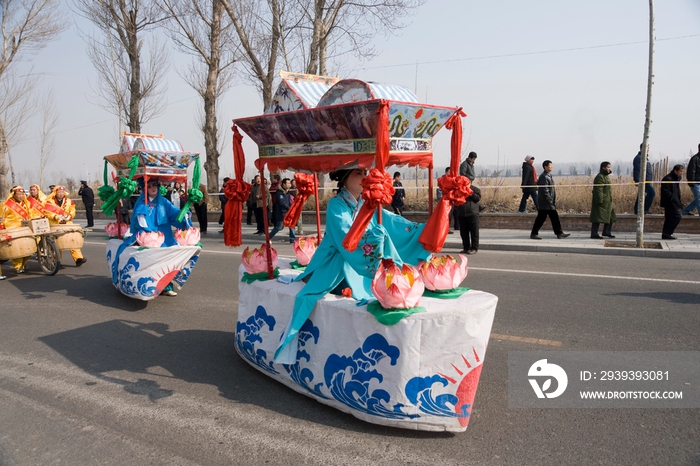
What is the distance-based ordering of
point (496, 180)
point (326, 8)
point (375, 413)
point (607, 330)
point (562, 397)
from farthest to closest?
point (496, 180) → point (326, 8) → point (607, 330) → point (562, 397) → point (375, 413)

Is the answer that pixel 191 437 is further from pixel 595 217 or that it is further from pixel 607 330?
pixel 595 217

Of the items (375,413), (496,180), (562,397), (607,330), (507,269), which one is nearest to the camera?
(375,413)

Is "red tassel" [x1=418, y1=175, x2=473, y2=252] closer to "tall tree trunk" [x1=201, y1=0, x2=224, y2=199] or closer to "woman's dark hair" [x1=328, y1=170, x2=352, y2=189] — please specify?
"woman's dark hair" [x1=328, y1=170, x2=352, y2=189]

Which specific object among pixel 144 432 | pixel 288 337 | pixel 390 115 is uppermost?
pixel 390 115

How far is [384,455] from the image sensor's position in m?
3.37

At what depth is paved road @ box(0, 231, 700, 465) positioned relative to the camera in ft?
11.3

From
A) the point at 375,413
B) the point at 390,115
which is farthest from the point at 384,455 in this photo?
the point at 390,115

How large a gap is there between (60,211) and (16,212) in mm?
870

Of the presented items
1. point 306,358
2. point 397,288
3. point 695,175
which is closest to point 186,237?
point 306,358

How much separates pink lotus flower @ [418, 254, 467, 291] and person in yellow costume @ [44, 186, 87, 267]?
9.83 meters

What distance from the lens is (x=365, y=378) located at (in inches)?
145

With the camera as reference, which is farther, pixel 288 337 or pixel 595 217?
pixel 595 217

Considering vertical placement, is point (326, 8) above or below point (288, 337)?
above

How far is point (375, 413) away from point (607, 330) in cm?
318
